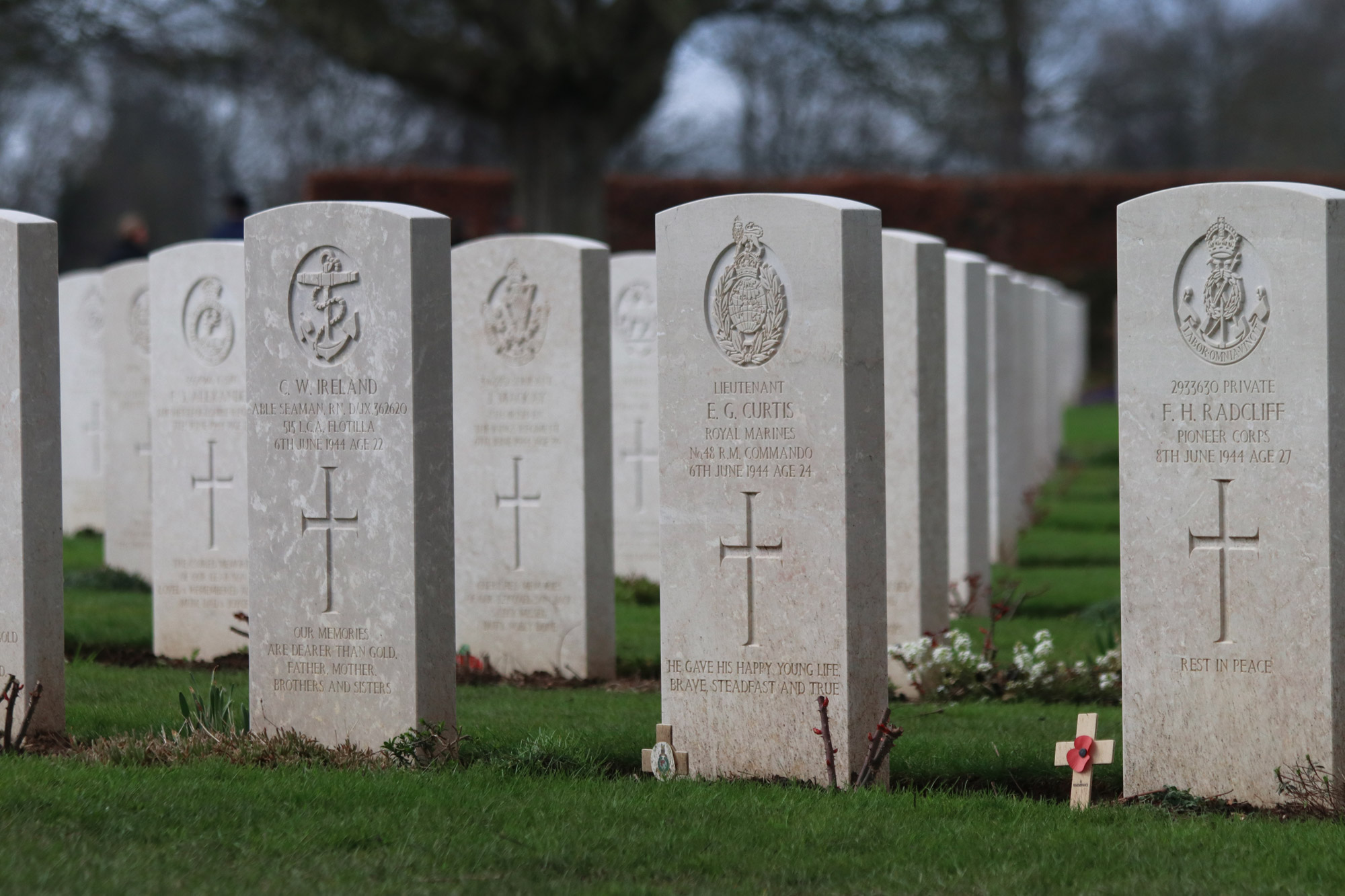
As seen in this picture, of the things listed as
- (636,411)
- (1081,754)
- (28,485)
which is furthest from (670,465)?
(636,411)

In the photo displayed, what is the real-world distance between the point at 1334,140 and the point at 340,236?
119 ft

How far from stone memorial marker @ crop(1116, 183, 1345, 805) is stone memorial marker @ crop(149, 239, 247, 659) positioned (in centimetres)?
461

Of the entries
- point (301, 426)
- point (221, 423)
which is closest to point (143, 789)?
point (301, 426)

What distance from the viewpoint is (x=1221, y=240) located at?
17.3 feet

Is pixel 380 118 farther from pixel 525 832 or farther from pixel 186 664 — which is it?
pixel 525 832

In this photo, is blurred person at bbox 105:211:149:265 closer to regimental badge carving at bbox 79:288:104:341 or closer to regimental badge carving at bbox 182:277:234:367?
regimental badge carving at bbox 79:288:104:341

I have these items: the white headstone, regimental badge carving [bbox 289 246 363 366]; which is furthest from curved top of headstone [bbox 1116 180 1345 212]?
the white headstone

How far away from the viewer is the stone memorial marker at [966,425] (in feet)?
29.3

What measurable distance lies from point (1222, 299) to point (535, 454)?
3.69 m

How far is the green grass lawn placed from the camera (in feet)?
14.1

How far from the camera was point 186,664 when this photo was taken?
7.96m

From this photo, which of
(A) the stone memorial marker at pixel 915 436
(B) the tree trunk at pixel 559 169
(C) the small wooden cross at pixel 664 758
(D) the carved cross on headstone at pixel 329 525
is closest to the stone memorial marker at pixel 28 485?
(D) the carved cross on headstone at pixel 329 525

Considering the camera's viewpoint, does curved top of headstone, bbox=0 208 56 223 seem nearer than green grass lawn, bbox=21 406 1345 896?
No

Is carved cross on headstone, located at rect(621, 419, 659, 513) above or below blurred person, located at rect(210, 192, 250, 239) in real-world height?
below
